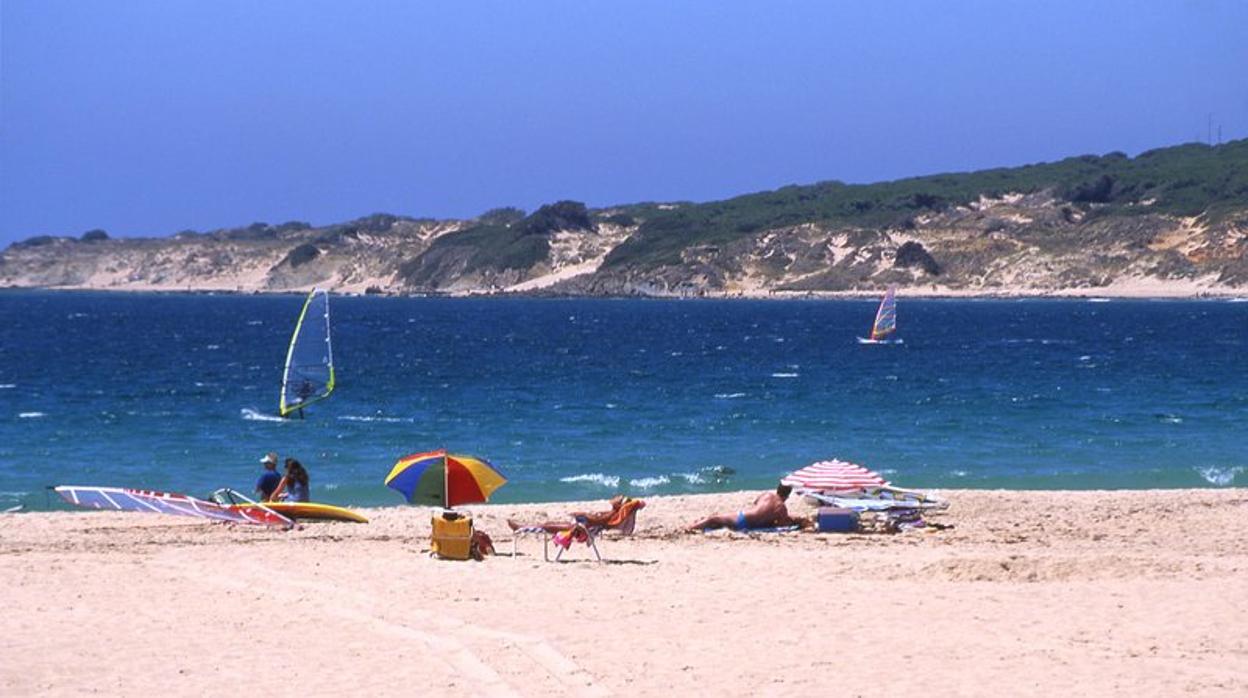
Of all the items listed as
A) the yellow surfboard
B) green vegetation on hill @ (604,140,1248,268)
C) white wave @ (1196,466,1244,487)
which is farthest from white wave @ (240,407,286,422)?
Result: green vegetation on hill @ (604,140,1248,268)

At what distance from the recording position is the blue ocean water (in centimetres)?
2895

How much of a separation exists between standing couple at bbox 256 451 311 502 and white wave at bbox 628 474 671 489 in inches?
284

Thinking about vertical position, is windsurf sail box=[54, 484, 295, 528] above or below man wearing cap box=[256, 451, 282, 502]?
below

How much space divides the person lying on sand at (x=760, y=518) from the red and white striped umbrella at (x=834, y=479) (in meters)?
0.94

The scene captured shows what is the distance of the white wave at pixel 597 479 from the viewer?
2755 centimetres

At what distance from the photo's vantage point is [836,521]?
66.6 ft

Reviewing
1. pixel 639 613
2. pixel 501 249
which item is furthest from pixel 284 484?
pixel 501 249

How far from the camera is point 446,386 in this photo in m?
48.7

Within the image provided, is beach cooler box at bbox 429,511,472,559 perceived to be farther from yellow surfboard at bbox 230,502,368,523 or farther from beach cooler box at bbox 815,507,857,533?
beach cooler box at bbox 815,507,857,533

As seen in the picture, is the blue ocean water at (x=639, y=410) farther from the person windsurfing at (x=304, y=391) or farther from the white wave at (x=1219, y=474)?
the person windsurfing at (x=304, y=391)

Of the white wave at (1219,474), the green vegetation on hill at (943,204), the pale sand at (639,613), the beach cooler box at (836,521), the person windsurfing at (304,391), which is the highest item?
the green vegetation on hill at (943,204)

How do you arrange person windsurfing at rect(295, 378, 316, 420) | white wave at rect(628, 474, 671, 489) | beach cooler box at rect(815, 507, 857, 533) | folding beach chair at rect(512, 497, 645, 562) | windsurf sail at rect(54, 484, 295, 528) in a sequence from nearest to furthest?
folding beach chair at rect(512, 497, 645, 562) → beach cooler box at rect(815, 507, 857, 533) → windsurf sail at rect(54, 484, 295, 528) → person windsurfing at rect(295, 378, 316, 420) → white wave at rect(628, 474, 671, 489)

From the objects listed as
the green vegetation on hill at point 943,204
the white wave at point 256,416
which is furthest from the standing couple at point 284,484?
the green vegetation on hill at point 943,204

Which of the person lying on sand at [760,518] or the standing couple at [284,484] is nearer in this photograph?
the person lying on sand at [760,518]
